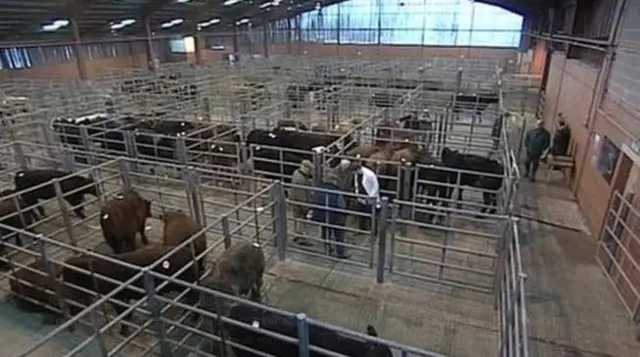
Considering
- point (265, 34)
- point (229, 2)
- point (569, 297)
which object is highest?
point (229, 2)

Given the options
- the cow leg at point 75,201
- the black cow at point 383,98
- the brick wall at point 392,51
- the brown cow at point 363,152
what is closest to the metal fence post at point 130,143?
the cow leg at point 75,201

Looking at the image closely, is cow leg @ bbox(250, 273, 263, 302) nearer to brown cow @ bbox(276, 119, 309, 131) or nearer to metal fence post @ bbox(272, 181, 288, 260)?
metal fence post @ bbox(272, 181, 288, 260)

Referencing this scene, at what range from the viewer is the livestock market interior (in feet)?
13.5

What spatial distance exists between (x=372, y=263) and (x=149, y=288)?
9.61ft

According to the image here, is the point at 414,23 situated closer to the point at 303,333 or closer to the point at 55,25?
the point at 55,25

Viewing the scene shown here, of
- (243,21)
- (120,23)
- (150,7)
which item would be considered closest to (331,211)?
(150,7)

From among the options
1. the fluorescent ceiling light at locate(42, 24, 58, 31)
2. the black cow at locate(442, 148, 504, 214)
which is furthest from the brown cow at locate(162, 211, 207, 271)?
the fluorescent ceiling light at locate(42, 24, 58, 31)

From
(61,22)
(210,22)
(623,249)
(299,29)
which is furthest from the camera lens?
(299,29)

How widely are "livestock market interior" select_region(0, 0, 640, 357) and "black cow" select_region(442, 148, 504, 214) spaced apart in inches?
1.5

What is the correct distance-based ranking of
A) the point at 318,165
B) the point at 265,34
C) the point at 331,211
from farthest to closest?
the point at 265,34 → the point at 318,165 → the point at 331,211

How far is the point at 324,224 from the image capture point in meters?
5.53

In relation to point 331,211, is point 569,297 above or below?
below

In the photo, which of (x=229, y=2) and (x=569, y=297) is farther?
(x=229, y=2)

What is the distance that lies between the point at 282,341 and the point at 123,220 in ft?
10.9
